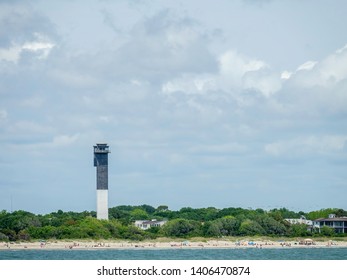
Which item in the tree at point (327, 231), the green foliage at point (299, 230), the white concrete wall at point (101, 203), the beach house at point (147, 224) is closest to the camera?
the white concrete wall at point (101, 203)

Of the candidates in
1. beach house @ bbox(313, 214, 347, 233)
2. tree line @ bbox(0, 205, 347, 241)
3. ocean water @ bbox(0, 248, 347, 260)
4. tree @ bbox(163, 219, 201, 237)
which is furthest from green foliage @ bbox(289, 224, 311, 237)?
tree @ bbox(163, 219, 201, 237)

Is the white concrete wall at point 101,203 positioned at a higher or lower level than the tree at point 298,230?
higher

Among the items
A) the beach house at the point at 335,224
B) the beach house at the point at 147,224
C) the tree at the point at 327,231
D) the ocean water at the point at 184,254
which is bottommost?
the ocean water at the point at 184,254

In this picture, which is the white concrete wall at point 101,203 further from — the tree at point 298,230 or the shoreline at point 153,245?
the tree at point 298,230

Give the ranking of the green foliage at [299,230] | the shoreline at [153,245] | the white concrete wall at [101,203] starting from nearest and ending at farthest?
1. the shoreline at [153,245]
2. the white concrete wall at [101,203]
3. the green foliage at [299,230]

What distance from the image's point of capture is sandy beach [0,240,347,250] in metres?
133

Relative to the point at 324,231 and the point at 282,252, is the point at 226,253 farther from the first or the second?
the point at 324,231

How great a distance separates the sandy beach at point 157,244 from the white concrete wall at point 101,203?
6.11m

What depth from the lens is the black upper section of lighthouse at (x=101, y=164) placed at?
14000 cm

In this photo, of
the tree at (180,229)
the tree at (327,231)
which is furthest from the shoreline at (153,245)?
the tree at (327,231)

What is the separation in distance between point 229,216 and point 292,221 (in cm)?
1818

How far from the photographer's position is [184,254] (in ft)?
385

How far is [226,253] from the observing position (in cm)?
12275
